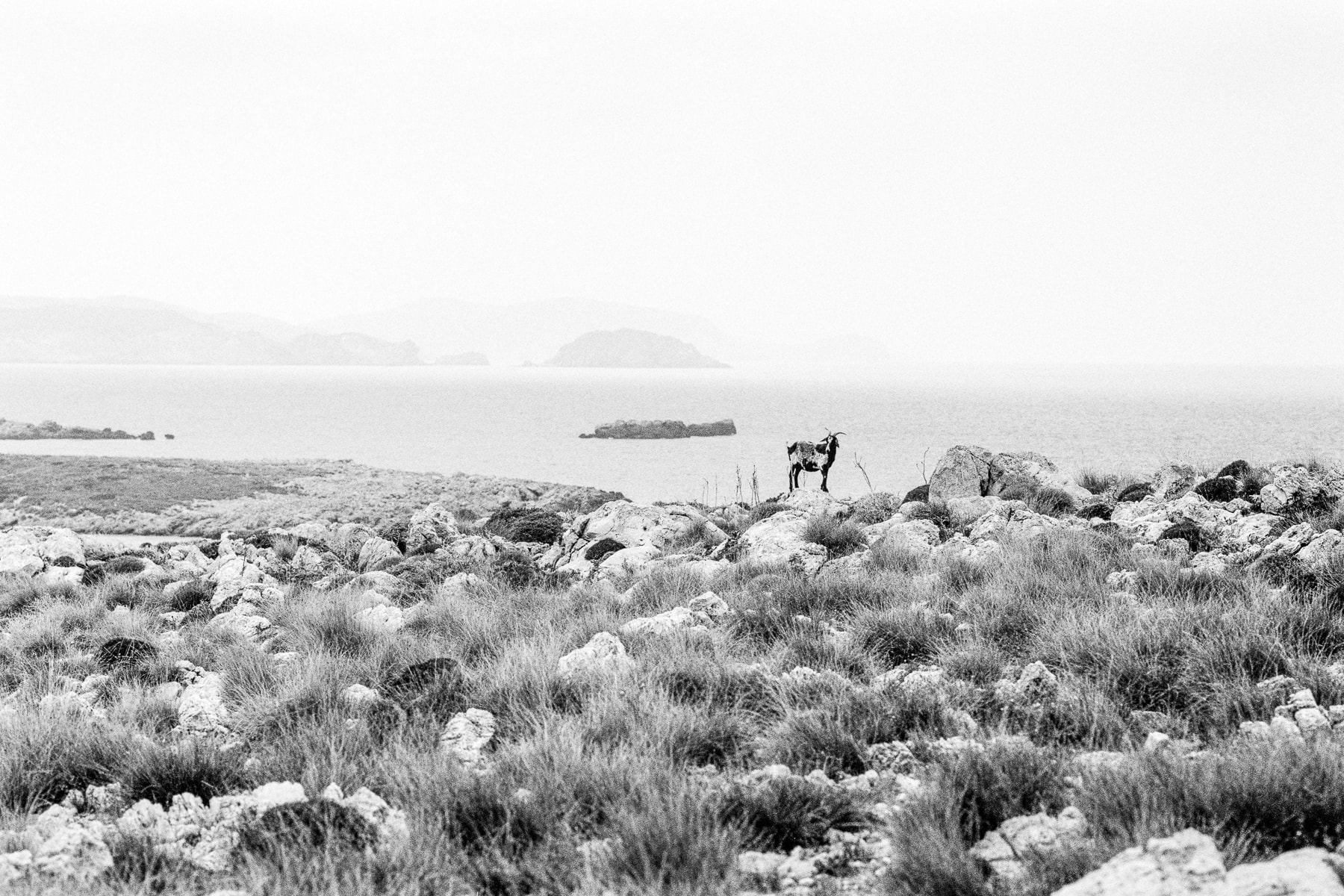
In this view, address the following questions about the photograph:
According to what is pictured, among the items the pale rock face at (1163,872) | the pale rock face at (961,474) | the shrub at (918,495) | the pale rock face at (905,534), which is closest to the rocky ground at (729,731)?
the pale rock face at (1163,872)

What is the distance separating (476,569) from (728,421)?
243 feet

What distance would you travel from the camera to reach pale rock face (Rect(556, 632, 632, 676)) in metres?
5.79

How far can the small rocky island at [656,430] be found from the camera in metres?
77.7

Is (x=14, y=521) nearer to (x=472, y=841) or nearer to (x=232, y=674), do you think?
(x=232, y=674)

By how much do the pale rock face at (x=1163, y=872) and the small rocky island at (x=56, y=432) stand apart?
80770mm

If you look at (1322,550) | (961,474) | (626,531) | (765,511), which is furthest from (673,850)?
(961,474)

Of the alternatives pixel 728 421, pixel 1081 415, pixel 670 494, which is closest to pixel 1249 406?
pixel 1081 415

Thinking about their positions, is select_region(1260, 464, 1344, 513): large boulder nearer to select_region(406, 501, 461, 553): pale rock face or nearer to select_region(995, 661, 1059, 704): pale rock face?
select_region(995, 661, 1059, 704): pale rock face

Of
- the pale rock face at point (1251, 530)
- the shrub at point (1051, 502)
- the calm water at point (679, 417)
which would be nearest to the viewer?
the pale rock face at point (1251, 530)

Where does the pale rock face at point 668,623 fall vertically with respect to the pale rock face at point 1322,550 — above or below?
below

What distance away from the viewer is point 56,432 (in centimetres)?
7519

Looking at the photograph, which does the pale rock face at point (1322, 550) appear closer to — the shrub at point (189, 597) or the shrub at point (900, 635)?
the shrub at point (900, 635)

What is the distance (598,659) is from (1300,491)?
1060 cm

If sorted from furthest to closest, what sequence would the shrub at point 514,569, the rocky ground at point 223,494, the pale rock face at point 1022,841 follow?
the rocky ground at point 223,494 → the shrub at point 514,569 → the pale rock face at point 1022,841
